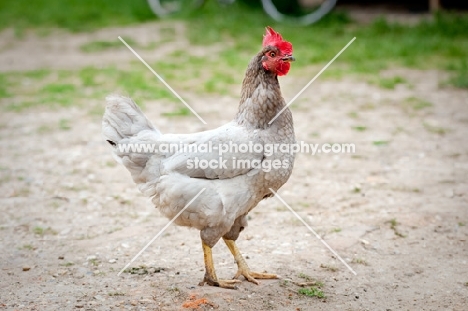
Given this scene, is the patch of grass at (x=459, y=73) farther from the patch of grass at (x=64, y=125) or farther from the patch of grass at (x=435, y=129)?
the patch of grass at (x=64, y=125)

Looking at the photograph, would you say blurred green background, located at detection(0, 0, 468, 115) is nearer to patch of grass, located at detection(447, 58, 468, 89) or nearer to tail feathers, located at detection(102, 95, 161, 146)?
patch of grass, located at detection(447, 58, 468, 89)

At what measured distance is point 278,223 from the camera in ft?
16.9

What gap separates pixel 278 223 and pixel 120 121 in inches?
66.6

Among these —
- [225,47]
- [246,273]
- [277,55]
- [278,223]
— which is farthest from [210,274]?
[225,47]

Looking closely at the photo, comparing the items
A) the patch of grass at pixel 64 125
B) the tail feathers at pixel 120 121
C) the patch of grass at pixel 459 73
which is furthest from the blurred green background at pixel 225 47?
the tail feathers at pixel 120 121

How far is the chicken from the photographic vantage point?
152 inches

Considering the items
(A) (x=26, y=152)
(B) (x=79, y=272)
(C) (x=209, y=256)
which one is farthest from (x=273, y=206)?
(A) (x=26, y=152)

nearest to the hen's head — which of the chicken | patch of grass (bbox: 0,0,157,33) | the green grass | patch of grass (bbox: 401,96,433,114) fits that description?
the chicken

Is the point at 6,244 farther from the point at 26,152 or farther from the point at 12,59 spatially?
the point at 12,59

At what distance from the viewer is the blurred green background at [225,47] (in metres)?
9.02

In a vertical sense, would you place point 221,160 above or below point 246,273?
above

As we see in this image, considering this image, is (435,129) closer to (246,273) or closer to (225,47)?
(246,273)

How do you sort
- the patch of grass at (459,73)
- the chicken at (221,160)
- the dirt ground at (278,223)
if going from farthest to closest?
the patch of grass at (459,73), the dirt ground at (278,223), the chicken at (221,160)

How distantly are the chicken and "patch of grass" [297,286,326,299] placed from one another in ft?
1.09
